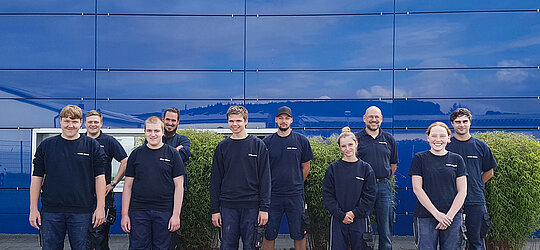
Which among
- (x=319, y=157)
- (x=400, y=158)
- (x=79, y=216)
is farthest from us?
(x=400, y=158)

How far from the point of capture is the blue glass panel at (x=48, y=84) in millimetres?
8359

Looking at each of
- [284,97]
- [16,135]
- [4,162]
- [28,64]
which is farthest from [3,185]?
[284,97]

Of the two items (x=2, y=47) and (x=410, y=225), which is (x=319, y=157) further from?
(x=2, y=47)

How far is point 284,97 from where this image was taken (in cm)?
838

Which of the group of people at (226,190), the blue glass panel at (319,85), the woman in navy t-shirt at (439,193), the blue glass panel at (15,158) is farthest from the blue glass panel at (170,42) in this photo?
the woman in navy t-shirt at (439,193)

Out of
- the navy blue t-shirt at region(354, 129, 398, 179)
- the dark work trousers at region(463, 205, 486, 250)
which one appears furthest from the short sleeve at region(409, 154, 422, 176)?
the dark work trousers at region(463, 205, 486, 250)

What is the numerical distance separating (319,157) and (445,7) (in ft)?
13.2

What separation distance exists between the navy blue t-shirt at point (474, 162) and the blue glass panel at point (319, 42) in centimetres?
311

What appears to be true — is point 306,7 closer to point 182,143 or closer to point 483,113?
point 483,113

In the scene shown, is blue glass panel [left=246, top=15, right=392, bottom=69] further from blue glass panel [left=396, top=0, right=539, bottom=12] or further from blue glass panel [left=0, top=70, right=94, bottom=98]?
blue glass panel [left=0, top=70, right=94, bottom=98]

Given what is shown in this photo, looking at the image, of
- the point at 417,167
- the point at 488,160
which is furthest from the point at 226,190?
the point at 488,160

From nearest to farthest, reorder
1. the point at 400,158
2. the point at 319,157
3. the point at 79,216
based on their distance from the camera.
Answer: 1. the point at 79,216
2. the point at 319,157
3. the point at 400,158

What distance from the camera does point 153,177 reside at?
4.89 metres

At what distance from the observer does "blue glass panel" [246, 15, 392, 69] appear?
27.3ft
